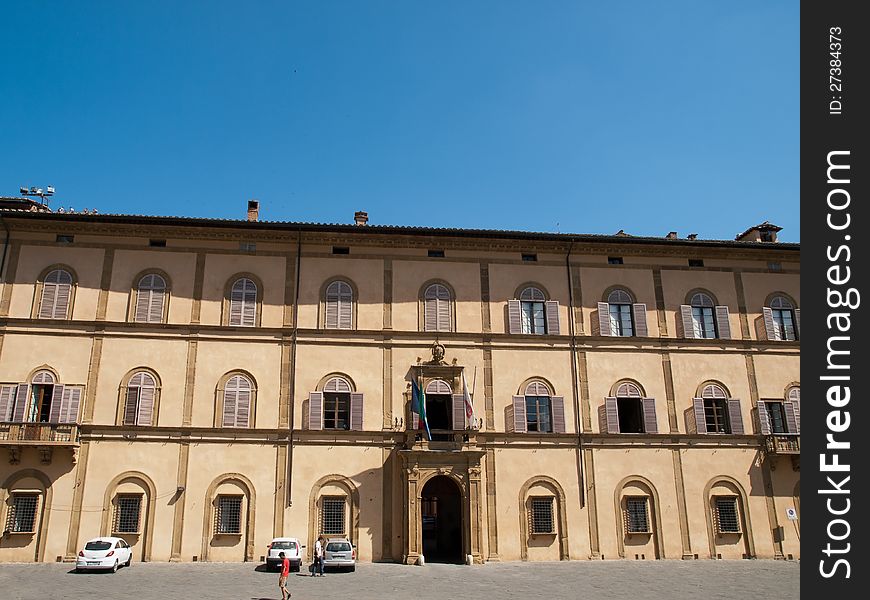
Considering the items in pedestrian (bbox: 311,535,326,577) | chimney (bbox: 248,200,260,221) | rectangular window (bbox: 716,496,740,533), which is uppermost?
chimney (bbox: 248,200,260,221)

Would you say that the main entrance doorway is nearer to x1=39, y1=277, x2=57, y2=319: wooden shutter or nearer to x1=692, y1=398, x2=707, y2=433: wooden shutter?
x1=692, y1=398, x2=707, y2=433: wooden shutter

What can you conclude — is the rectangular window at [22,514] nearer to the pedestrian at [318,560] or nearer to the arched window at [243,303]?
the arched window at [243,303]

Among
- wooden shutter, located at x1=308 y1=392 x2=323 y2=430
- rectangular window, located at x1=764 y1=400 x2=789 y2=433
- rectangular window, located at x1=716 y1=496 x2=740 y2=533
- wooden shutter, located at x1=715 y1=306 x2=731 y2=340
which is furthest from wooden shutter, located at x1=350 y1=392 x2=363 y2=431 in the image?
rectangular window, located at x1=764 y1=400 x2=789 y2=433

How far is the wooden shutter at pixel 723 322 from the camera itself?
34500mm

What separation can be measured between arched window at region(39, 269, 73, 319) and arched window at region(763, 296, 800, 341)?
3176cm

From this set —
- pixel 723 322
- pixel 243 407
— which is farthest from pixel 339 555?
pixel 723 322

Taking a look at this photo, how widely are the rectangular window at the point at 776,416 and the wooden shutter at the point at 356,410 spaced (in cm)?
1856

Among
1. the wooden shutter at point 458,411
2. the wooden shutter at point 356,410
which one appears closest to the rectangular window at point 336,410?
the wooden shutter at point 356,410

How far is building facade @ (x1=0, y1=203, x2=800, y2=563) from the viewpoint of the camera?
2942 cm

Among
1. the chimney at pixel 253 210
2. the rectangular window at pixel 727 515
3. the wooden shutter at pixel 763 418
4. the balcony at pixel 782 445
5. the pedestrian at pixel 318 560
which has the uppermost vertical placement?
the chimney at pixel 253 210

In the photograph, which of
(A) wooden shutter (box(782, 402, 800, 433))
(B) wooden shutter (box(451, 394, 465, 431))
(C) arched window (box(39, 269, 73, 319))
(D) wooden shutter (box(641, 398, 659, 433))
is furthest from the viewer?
(A) wooden shutter (box(782, 402, 800, 433))

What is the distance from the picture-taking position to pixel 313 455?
30344mm

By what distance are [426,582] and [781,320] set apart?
858 inches

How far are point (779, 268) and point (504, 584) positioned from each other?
21.7m
